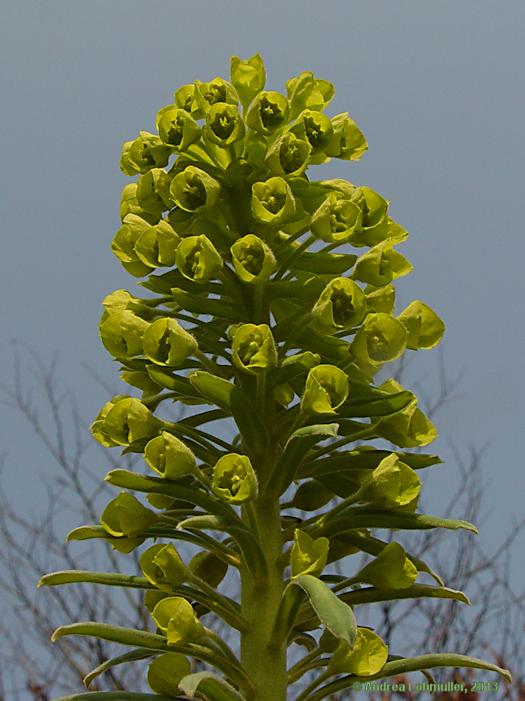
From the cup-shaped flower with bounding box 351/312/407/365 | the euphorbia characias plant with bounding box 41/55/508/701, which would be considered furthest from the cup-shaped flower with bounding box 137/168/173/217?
the cup-shaped flower with bounding box 351/312/407/365

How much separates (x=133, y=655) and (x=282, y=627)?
20.3 inches

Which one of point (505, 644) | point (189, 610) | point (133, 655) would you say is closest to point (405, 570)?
point (189, 610)

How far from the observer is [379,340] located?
110 inches

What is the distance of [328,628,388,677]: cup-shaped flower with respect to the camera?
254 cm

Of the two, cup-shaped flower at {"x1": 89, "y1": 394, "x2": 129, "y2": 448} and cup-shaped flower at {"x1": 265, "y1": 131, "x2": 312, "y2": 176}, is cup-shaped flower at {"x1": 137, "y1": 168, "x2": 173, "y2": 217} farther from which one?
cup-shaped flower at {"x1": 89, "y1": 394, "x2": 129, "y2": 448}

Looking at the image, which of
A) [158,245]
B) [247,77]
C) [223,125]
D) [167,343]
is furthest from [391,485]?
[247,77]

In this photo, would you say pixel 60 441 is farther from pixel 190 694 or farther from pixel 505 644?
pixel 190 694

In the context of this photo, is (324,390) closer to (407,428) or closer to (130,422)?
(407,428)

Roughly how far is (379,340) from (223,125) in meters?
0.94

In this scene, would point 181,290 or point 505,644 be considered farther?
point 505,644

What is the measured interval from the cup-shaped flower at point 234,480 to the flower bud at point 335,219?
2.63ft

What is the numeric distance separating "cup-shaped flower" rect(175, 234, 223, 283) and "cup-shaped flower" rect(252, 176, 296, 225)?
19cm

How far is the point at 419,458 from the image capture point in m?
2.79

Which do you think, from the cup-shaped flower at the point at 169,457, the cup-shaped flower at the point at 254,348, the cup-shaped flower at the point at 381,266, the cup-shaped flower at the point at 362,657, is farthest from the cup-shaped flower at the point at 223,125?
the cup-shaped flower at the point at 362,657
